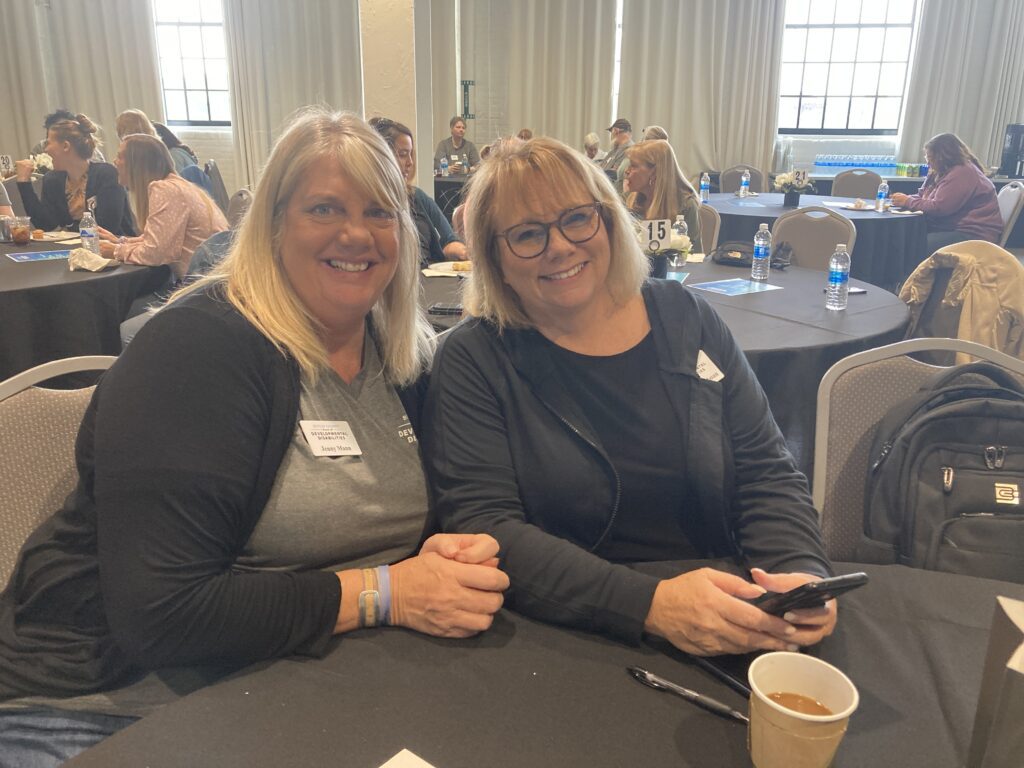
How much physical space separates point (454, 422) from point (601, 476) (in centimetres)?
27

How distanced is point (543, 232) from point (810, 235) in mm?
3072

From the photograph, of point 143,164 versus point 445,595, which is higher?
point 143,164

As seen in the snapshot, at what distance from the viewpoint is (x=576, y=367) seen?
132 centimetres

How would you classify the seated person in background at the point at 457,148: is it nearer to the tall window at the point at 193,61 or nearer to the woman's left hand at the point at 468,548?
the tall window at the point at 193,61

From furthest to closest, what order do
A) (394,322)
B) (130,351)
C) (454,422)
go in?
(394,322)
(454,422)
(130,351)

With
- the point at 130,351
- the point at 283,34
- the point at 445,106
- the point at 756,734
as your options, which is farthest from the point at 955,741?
the point at 283,34

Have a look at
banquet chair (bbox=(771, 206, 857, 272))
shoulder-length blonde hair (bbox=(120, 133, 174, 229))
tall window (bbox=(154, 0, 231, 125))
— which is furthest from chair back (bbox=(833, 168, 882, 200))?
tall window (bbox=(154, 0, 231, 125))

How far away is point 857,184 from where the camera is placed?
7453 mm

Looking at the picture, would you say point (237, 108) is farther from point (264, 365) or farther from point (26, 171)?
point (264, 365)

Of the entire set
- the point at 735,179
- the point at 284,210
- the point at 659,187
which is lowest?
the point at 735,179

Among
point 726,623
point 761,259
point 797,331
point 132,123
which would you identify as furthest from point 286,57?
point 726,623

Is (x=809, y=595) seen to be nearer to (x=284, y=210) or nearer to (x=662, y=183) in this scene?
(x=284, y=210)

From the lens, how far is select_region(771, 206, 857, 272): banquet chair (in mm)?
3844

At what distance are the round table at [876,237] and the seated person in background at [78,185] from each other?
408cm
